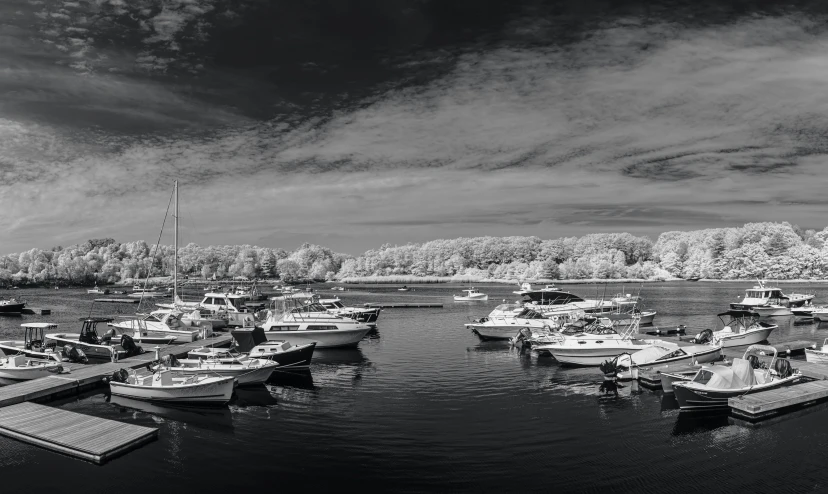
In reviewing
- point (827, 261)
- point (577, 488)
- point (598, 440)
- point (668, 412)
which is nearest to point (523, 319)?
point (668, 412)

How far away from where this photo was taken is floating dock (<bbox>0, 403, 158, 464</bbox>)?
2003 centimetres

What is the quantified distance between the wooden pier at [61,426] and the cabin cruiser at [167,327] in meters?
15.9

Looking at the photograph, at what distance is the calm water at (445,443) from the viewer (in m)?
18.3

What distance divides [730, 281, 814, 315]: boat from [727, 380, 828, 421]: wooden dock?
165 feet

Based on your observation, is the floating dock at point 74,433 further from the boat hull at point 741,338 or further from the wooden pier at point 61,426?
the boat hull at point 741,338

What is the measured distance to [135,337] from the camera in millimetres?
44531

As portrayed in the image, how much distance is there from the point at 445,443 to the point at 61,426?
1502cm

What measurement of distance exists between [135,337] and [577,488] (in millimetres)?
37994

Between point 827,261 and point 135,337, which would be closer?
point 135,337

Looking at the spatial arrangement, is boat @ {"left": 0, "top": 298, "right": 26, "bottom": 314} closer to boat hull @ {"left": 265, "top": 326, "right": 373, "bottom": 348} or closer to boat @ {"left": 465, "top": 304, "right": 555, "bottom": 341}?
boat hull @ {"left": 265, "top": 326, "right": 373, "bottom": 348}

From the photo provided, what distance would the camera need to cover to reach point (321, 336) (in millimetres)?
44375

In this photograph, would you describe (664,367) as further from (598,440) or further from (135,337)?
(135,337)

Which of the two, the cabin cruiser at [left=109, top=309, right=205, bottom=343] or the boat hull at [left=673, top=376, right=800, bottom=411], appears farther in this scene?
the cabin cruiser at [left=109, top=309, right=205, bottom=343]

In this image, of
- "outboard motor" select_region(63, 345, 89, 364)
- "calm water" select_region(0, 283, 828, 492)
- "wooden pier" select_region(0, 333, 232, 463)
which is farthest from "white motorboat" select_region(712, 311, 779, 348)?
"outboard motor" select_region(63, 345, 89, 364)
